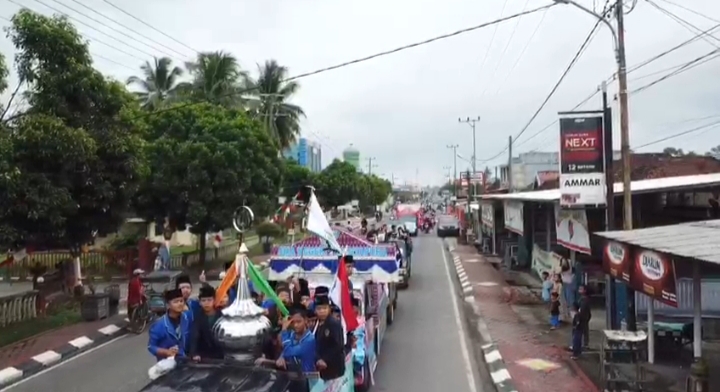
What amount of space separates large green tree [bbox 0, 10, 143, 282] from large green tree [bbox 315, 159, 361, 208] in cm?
5875

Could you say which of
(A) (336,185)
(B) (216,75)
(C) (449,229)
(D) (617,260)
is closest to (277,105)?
(B) (216,75)

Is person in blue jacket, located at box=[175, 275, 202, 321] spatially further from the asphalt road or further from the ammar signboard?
the ammar signboard

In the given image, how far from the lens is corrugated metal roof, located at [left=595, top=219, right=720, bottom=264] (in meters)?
8.70

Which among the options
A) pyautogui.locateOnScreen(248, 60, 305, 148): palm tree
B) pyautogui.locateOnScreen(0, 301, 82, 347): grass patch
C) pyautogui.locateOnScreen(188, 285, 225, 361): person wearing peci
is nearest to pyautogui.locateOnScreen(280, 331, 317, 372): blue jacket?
pyautogui.locateOnScreen(188, 285, 225, 361): person wearing peci

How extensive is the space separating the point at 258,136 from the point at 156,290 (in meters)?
12.9

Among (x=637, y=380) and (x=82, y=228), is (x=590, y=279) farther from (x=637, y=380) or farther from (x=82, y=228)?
(x=82, y=228)

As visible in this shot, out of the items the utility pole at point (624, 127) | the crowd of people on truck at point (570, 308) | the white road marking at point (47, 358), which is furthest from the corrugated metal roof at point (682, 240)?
the white road marking at point (47, 358)

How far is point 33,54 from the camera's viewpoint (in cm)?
1591

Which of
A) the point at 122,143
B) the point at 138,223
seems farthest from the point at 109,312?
the point at 138,223

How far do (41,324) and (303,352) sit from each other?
12.7 meters

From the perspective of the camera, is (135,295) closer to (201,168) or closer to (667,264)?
(201,168)

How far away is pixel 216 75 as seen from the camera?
1639 inches

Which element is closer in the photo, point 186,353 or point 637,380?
point 186,353

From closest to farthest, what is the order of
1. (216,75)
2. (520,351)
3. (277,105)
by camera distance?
(520,351) < (216,75) < (277,105)
